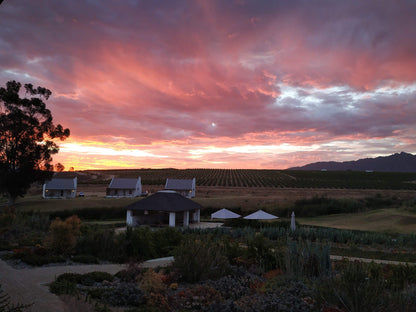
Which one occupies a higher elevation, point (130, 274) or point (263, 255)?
point (263, 255)

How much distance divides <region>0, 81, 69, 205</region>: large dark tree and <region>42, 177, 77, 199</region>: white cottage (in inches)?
680

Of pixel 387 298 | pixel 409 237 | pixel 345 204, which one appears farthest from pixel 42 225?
pixel 345 204

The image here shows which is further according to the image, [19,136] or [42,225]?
[19,136]

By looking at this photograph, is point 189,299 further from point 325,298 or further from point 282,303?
point 325,298

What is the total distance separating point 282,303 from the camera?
5773 mm

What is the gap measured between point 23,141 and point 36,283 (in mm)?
38330

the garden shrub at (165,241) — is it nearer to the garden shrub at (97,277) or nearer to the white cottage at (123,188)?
the garden shrub at (97,277)

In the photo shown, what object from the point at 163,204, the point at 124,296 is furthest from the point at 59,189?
the point at 124,296

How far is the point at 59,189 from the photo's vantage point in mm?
60219

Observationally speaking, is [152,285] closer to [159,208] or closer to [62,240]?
[62,240]

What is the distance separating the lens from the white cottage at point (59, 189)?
59847 mm

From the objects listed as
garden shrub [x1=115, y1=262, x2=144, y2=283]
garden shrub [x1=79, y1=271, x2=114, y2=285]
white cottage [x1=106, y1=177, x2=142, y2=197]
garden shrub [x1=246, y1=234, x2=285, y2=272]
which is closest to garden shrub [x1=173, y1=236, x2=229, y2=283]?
garden shrub [x1=115, y1=262, x2=144, y2=283]

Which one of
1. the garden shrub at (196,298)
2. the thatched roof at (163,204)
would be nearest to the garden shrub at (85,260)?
the garden shrub at (196,298)

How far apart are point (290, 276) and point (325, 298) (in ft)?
5.70
